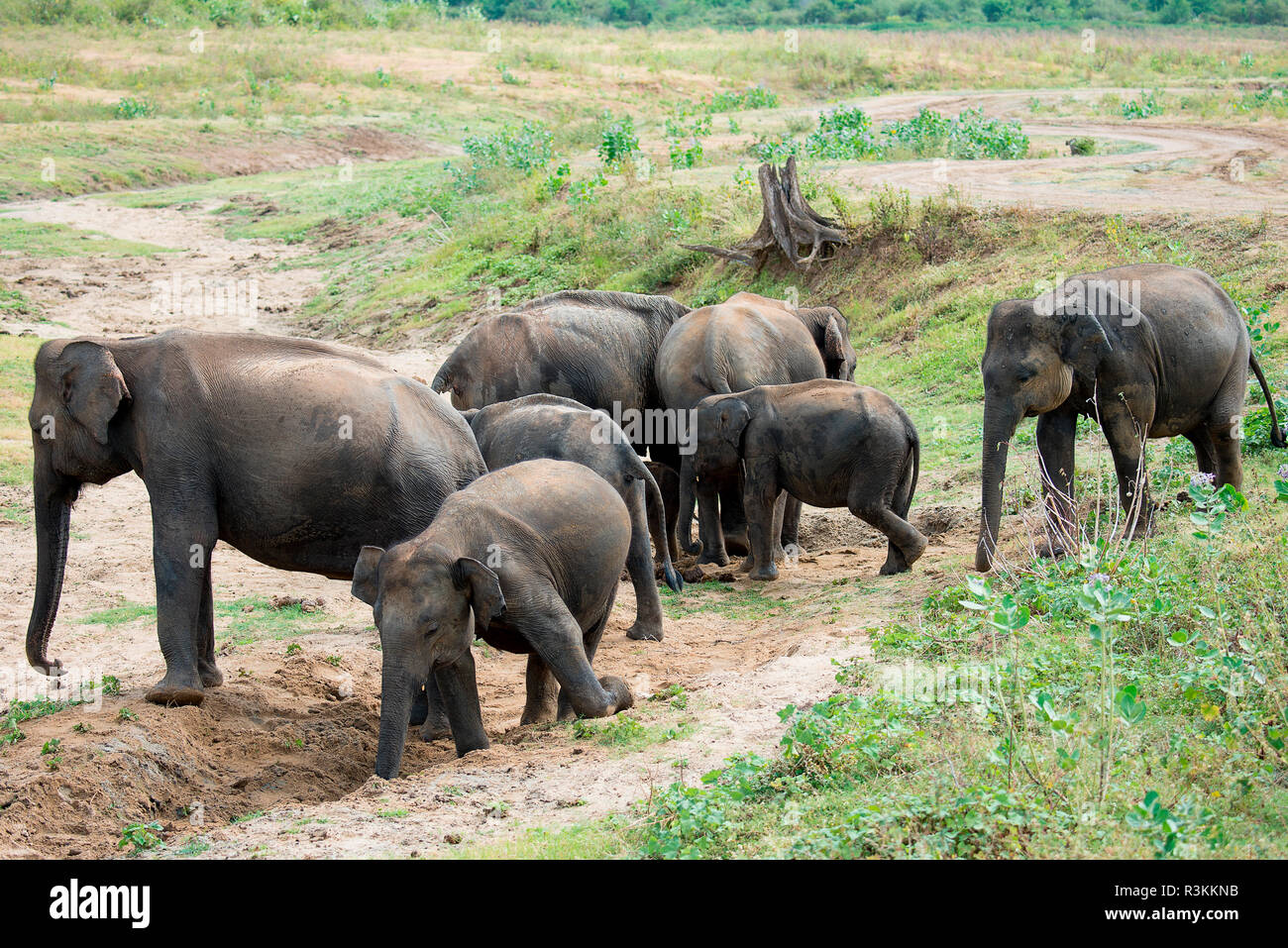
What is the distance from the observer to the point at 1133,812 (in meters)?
4.44

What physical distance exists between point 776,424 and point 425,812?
16.8 ft

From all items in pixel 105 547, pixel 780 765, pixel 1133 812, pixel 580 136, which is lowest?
pixel 105 547

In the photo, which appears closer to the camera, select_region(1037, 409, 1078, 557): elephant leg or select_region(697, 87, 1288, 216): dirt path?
select_region(1037, 409, 1078, 557): elephant leg

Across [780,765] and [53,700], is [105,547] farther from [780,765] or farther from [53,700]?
[780,765]

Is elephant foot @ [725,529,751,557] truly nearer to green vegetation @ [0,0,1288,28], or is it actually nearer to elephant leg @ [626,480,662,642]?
elephant leg @ [626,480,662,642]

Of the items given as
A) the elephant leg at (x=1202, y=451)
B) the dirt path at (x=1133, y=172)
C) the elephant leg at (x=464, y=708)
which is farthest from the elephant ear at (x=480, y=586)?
the dirt path at (x=1133, y=172)

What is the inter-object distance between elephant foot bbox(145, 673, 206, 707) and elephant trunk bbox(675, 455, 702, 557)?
454cm

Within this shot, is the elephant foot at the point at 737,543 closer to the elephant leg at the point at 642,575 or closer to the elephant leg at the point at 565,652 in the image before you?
the elephant leg at the point at 642,575

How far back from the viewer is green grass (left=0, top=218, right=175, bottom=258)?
22.9 meters

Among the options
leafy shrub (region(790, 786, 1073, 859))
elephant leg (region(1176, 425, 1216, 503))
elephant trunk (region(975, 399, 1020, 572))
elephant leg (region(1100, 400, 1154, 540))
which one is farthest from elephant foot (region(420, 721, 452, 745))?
elephant leg (region(1176, 425, 1216, 503))

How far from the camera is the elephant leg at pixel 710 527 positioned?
1095cm

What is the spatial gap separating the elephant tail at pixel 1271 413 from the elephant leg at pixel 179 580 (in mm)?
7172

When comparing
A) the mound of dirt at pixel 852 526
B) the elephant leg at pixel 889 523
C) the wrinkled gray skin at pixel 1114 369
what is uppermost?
the wrinkled gray skin at pixel 1114 369

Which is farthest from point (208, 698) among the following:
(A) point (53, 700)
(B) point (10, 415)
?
(B) point (10, 415)
